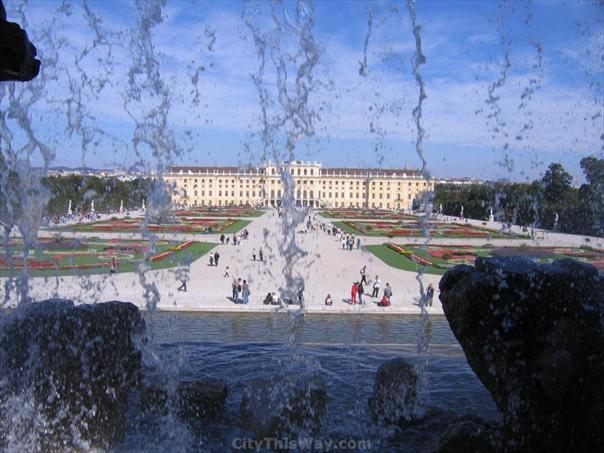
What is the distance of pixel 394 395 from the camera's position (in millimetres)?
5555

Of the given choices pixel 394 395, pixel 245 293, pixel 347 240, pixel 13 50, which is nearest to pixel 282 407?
pixel 394 395

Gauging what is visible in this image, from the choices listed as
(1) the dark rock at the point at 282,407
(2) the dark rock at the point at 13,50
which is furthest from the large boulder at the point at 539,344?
(2) the dark rock at the point at 13,50

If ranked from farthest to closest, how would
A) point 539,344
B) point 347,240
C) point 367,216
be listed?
point 367,216 < point 347,240 < point 539,344

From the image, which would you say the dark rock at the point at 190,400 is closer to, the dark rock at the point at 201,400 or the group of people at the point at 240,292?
the dark rock at the point at 201,400

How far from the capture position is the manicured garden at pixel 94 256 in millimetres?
17141

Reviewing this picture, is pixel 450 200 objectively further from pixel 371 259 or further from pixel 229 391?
pixel 229 391

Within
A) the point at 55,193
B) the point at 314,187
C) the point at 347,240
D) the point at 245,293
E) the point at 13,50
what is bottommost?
the point at 245,293

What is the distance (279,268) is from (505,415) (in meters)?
16.9

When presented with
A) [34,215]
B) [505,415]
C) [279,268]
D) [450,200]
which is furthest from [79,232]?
[450,200]

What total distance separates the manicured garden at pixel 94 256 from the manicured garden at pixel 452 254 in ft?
23.2

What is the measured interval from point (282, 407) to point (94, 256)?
57.0 ft

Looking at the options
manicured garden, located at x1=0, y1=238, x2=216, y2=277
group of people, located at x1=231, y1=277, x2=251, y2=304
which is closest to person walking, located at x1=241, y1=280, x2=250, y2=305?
group of people, located at x1=231, y1=277, x2=251, y2=304

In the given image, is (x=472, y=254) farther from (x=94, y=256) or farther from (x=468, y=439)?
(x=468, y=439)

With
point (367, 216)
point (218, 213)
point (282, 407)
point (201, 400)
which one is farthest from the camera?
point (367, 216)
